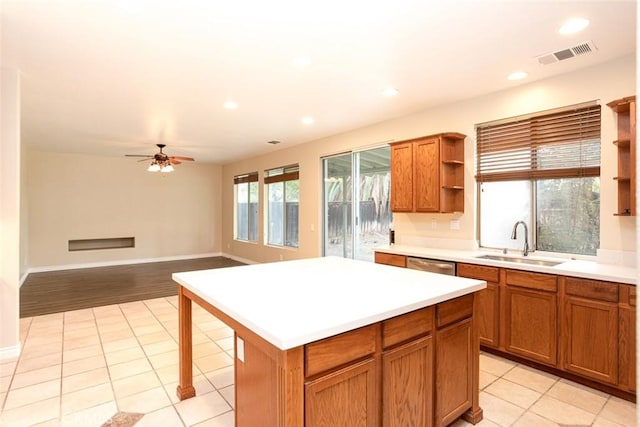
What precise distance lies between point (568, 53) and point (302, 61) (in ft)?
7.21

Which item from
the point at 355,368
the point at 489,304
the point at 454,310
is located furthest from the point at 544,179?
the point at 355,368

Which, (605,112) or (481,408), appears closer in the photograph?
(481,408)

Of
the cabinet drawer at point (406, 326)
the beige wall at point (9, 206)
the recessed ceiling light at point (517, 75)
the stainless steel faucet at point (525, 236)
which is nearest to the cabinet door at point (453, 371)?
the cabinet drawer at point (406, 326)

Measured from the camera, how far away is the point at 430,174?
3.88m

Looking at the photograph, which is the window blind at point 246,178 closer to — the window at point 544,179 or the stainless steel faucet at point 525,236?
the window at point 544,179

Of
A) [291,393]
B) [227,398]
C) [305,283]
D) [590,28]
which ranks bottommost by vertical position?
[227,398]

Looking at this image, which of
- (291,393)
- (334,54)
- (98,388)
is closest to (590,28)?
(334,54)

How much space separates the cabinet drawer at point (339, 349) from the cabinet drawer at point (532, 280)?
198cm

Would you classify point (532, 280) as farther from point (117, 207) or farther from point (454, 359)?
point (117, 207)

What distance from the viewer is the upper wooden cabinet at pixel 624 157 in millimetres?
2639

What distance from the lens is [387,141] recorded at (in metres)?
4.81

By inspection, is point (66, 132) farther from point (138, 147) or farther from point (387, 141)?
point (387, 141)

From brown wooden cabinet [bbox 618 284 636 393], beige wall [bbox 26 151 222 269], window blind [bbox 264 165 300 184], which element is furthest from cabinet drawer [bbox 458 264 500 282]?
beige wall [bbox 26 151 222 269]

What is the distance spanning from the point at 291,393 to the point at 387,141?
4062 mm
